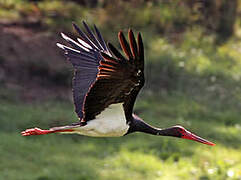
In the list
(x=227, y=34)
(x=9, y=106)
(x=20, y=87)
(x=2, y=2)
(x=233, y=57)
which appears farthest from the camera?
(x=227, y=34)

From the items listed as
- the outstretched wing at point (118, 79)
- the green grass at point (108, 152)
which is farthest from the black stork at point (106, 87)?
the green grass at point (108, 152)

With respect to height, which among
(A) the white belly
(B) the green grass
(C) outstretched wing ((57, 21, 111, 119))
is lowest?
(B) the green grass

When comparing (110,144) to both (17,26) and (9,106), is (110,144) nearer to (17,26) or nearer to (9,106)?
(9,106)

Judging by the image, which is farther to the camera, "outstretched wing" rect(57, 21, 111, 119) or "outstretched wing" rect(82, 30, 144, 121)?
"outstretched wing" rect(57, 21, 111, 119)

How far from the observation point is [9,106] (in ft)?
28.3

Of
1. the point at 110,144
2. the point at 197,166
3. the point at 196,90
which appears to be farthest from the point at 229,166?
the point at 196,90

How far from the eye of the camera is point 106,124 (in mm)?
4938

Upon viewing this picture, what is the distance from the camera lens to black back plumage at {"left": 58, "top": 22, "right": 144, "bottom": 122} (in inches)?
156

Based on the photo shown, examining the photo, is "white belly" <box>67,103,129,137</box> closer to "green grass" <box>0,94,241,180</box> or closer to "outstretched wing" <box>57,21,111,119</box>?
"outstretched wing" <box>57,21,111,119</box>

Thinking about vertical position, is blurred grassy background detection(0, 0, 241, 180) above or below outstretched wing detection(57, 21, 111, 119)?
below

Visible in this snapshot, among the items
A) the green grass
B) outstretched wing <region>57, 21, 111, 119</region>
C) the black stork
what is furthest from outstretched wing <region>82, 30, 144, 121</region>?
the green grass

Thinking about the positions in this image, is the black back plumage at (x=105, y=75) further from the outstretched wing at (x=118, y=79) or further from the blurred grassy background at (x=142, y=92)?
the blurred grassy background at (x=142, y=92)

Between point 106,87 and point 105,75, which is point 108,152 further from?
point 105,75

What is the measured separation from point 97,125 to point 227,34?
879cm
